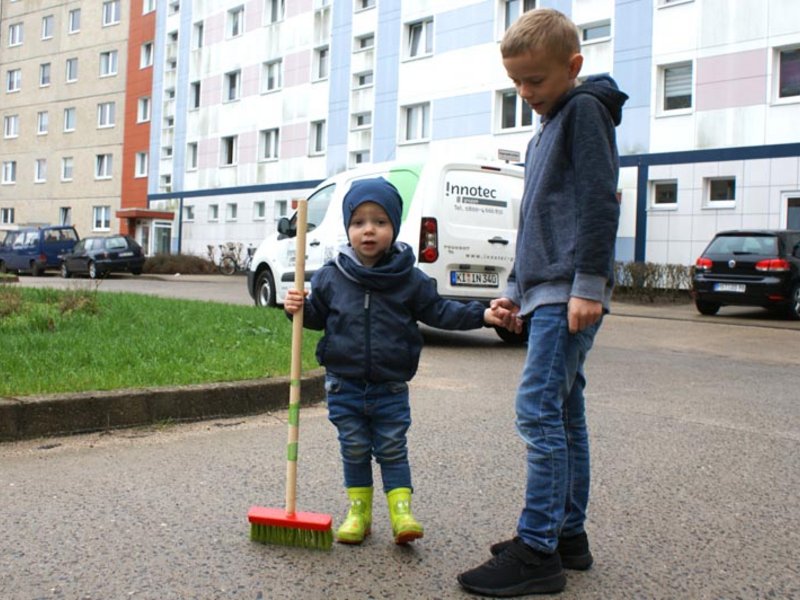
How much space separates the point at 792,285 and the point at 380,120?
2035 centimetres

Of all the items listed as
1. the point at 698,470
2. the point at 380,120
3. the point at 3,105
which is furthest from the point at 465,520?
the point at 3,105

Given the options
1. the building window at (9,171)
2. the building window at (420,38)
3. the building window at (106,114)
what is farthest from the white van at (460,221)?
the building window at (9,171)

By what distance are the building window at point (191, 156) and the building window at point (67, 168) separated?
10694 mm

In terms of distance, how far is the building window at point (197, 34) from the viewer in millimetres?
44656

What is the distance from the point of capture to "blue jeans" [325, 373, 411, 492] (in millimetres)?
3330

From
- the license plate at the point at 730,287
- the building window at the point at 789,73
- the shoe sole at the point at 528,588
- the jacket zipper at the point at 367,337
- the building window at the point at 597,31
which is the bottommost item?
the shoe sole at the point at 528,588

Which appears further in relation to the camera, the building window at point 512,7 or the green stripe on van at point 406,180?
the building window at point 512,7

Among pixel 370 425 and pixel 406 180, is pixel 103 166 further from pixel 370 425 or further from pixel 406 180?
pixel 370 425

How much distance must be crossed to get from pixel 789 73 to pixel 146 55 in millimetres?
36050

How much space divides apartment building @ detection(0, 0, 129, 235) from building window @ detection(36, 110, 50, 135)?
6 cm

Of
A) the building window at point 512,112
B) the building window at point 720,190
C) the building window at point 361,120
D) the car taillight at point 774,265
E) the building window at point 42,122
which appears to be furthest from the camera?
the building window at point 42,122

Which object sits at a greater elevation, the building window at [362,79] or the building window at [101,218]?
the building window at [362,79]

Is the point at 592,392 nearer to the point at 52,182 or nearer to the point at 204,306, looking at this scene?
the point at 204,306

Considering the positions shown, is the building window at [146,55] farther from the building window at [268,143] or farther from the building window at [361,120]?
the building window at [361,120]
